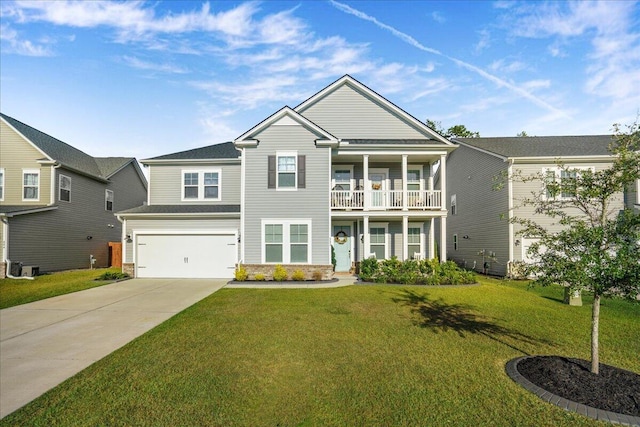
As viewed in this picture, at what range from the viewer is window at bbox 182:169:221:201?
15.6 metres

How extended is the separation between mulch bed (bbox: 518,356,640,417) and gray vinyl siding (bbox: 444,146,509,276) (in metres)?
10.3

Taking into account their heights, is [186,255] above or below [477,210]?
below

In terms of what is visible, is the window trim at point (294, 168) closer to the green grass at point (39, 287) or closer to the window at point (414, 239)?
the window at point (414, 239)

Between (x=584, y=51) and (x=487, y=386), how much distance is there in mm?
12490

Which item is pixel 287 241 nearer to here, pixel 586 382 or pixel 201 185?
pixel 201 185

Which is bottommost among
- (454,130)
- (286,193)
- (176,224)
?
(176,224)

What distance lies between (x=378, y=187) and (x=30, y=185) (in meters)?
17.8

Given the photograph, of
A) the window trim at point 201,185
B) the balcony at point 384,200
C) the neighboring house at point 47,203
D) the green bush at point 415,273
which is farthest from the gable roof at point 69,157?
the green bush at point 415,273

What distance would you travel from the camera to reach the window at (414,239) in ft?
51.1

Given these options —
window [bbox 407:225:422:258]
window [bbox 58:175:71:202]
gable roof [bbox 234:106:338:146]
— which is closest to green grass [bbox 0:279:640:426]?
window [bbox 407:225:422:258]

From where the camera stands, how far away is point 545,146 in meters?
16.4

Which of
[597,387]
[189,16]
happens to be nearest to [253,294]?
[597,387]

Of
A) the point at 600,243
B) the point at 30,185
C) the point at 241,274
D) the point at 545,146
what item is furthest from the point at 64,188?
the point at 545,146

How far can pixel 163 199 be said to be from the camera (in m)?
15.6
